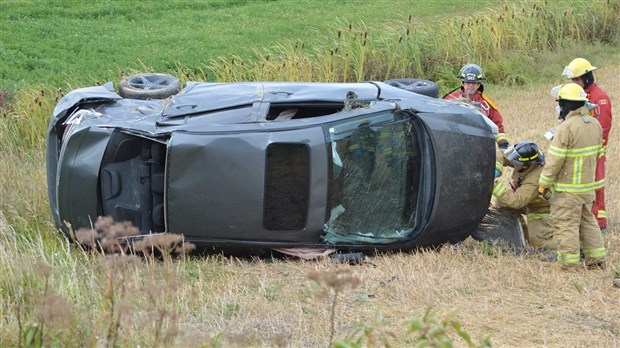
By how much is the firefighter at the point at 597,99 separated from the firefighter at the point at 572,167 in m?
0.77

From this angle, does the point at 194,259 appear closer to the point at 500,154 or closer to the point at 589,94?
the point at 500,154

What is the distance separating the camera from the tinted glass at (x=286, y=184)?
7.13m

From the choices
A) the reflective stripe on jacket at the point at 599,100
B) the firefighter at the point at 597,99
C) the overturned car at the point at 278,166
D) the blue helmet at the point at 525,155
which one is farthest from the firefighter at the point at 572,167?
the reflective stripe on jacket at the point at 599,100

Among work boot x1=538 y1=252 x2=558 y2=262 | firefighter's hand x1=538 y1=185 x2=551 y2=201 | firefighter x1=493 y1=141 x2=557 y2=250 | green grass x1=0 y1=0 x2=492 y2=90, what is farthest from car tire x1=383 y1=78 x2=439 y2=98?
green grass x1=0 y1=0 x2=492 y2=90

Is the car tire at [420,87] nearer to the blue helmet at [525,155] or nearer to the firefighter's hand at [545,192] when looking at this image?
the blue helmet at [525,155]

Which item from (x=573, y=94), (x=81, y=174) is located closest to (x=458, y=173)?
(x=573, y=94)

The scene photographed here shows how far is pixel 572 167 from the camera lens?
7.42m

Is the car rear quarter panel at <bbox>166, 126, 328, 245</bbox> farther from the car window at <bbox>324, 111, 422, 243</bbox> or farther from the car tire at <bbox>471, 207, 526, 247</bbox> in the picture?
the car tire at <bbox>471, 207, 526, 247</bbox>

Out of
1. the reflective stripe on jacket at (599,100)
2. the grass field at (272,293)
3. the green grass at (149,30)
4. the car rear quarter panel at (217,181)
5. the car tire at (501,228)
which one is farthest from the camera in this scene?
the green grass at (149,30)

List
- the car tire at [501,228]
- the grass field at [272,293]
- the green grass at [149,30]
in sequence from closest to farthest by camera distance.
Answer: the grass field at [272,293] → the car tire at [501,228] → the green grass at [149,30]

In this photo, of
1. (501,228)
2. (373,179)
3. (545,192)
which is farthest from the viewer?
(501,228)

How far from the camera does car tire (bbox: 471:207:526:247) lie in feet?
26.2

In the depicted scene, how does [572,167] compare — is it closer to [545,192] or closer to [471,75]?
[545,192]

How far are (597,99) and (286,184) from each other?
295 centimetres
